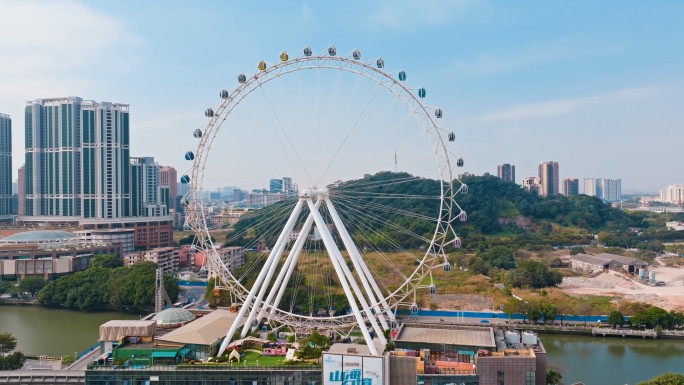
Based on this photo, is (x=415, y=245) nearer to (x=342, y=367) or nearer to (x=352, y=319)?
(x=352, y=319)

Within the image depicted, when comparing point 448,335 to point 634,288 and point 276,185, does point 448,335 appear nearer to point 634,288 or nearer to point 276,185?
point 276,185

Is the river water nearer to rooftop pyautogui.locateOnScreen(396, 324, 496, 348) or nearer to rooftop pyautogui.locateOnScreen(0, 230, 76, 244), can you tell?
rooftop pyautogui.locateOnScreen(396, 324, 496, 348)

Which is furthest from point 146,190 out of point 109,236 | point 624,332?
point 624,332

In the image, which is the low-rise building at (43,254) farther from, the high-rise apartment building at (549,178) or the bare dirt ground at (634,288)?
the high-rise apartment building at (549,178)

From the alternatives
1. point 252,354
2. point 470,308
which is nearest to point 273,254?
point 252,354

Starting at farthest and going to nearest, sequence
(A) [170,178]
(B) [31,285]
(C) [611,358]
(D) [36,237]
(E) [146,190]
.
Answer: (A) [170,178] → (E) [146,190] → (D) [36,237] → (B) [31,285] → (C) [611,358]

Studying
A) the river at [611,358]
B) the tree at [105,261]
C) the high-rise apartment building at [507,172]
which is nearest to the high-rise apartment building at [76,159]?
the tree at [105,261]

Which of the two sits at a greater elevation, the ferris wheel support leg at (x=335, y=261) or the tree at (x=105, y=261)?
the ferris wheel support leg at (x=335, y=261)
